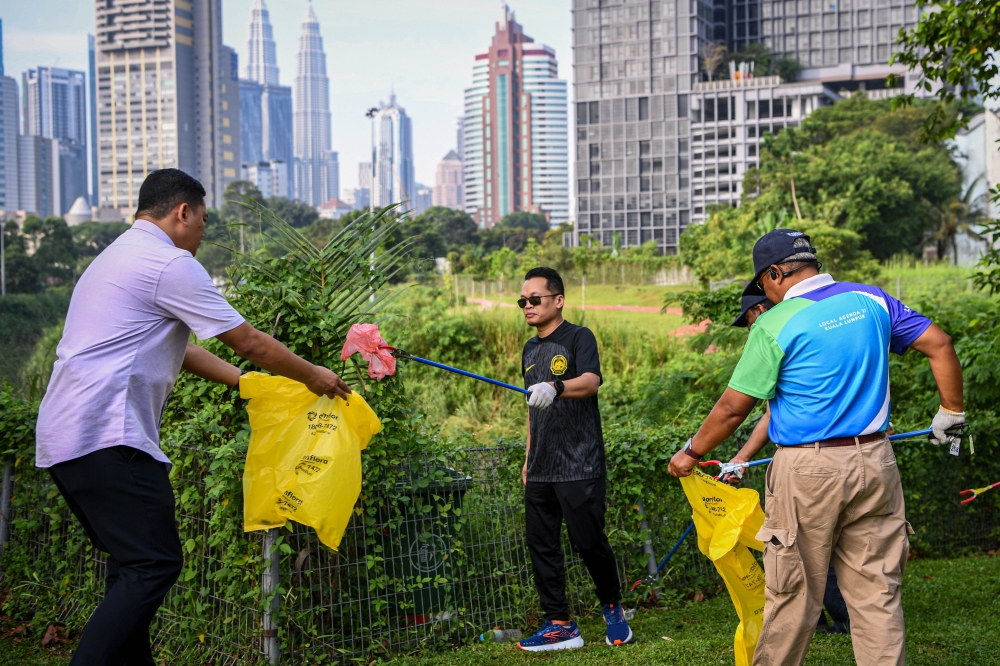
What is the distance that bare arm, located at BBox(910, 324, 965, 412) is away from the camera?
3.55 metres

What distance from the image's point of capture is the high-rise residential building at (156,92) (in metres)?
160

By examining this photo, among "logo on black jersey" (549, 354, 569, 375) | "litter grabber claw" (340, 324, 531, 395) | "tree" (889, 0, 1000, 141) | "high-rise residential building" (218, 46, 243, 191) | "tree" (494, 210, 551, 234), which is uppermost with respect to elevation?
"high-rise residential building" (218, 46, 243, 191)

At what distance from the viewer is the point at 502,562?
5012mm

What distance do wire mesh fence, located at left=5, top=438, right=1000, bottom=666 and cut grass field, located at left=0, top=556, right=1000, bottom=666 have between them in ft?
0.70

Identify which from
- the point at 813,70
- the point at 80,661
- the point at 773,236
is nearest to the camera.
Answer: the point at 80,661

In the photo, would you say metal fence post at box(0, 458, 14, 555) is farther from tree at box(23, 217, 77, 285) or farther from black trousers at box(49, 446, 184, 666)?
tree at box(23, 217, 77, 285)

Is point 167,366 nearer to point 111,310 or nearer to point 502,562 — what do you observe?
point 111,310

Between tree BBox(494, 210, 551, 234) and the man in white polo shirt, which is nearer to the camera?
the man in white polo shirt

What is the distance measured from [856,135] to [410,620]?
68268 mm

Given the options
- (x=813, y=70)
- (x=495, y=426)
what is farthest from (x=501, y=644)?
(x=813, y=70)

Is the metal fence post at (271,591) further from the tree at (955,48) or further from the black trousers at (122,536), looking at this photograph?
the tree at (955,48)

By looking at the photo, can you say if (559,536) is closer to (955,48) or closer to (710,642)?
(710,642)

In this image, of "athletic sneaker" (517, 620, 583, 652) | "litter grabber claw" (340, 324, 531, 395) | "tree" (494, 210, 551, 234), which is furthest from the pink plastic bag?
"tree" (494, 210, 551, 234)

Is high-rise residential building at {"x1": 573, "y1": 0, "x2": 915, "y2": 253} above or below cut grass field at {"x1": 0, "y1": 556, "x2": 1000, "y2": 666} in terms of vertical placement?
above
